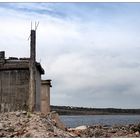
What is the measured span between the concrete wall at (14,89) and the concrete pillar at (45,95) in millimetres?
5102

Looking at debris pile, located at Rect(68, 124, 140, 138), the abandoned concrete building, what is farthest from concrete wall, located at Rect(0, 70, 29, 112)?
debris pile, located at Rect(68, 124, 140, 138)

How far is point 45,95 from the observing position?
3122 cm

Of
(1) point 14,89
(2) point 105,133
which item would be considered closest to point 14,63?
(1) point 14,89

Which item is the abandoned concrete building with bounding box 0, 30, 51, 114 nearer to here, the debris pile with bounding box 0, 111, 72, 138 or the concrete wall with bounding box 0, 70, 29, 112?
the concrete wall with bounding box 0, 70, 29, 112

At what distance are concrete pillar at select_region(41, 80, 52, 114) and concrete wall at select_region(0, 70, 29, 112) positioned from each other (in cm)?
510

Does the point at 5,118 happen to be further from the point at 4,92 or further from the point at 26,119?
the point at 4,92

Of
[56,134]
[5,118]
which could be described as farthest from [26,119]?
[56,134]

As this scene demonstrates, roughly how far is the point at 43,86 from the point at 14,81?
5988 mm

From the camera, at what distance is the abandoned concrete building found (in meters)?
25.3

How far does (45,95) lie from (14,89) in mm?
5841

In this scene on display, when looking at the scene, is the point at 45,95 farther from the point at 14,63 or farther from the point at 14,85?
the point at 14,63

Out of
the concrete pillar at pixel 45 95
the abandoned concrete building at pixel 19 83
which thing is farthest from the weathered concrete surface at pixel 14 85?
the concrete pillar at pixel 45 95

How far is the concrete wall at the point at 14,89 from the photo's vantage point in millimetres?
25531

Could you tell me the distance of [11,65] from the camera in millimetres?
25625
